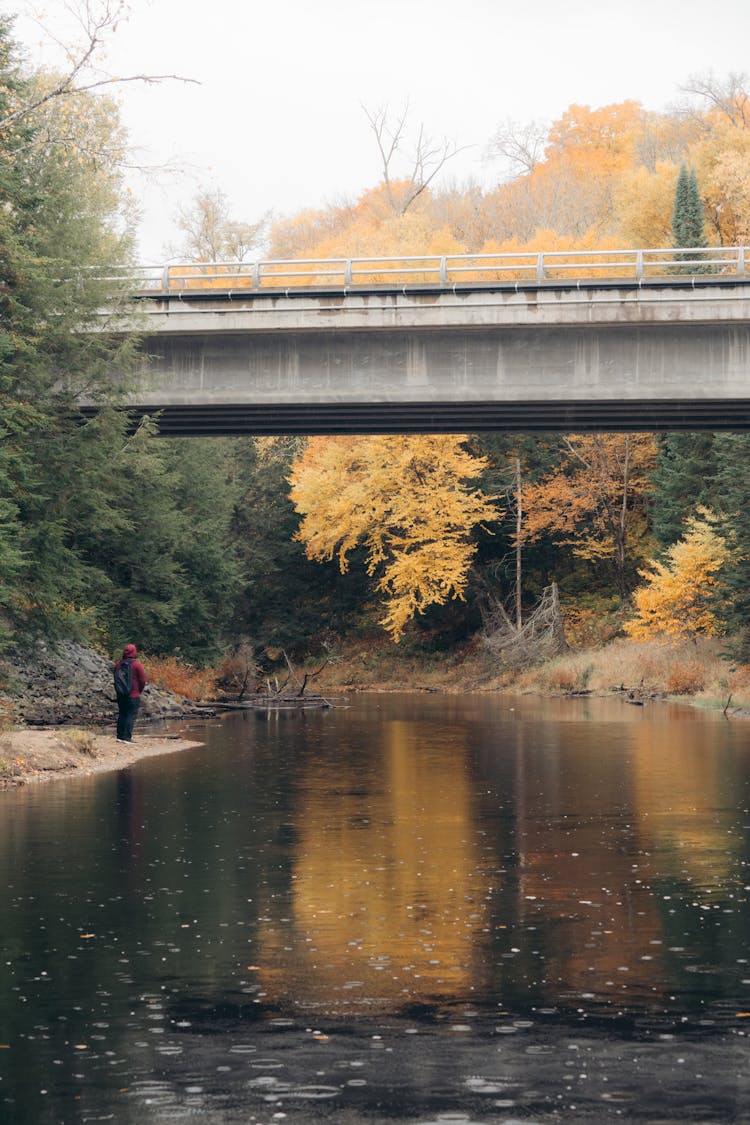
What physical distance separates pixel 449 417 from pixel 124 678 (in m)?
15.4

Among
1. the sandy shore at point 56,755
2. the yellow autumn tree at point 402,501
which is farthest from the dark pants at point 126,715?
the yellow autumn tree at point 402,501

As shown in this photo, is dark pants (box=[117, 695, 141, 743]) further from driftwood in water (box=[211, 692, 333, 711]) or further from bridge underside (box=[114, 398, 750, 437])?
driftwood in water (box=[211, 692, 333, 711])

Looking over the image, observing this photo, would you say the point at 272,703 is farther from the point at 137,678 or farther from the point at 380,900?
the point at 380,900

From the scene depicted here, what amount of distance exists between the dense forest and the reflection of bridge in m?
2.09

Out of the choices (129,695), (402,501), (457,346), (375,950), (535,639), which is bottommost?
(375,950)

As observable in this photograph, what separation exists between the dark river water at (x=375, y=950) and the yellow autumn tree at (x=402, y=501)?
38324mm

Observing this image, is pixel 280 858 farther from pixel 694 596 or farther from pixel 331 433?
pixel 694 596

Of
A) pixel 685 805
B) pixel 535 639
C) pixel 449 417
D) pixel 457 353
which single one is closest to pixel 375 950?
pixel 685 805

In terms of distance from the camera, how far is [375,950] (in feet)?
38.2

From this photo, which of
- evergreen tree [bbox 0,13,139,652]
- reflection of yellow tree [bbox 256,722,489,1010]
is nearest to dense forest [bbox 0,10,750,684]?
evergreen tree [bbox 0,13,139,652]

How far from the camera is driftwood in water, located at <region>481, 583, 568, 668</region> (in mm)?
60812

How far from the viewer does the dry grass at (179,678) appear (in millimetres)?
44125

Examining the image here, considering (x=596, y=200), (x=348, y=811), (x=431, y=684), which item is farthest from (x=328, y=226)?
(x=348, y=811)

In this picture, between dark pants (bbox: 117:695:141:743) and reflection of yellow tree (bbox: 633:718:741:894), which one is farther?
dark pants (bbox: 117:695:141:743)
